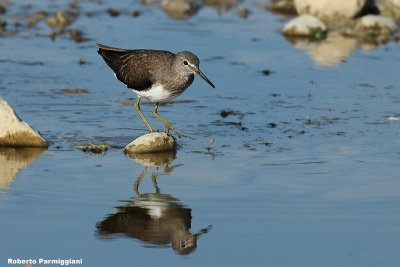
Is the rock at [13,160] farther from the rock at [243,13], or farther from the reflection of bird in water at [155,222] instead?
the rock at [243,13]

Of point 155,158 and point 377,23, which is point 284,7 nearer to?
point 377,23

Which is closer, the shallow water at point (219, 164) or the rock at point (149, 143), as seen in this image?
the shallow water at point (219, 164)

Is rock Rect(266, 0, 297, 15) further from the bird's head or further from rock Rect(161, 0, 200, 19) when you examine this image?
the bird's head

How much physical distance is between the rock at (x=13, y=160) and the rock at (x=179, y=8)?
417 inches

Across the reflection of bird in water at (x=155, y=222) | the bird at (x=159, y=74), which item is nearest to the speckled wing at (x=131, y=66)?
the bird at (x=159, y=74)

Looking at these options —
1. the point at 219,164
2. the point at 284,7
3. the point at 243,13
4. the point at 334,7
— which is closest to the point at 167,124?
the point at 219,164

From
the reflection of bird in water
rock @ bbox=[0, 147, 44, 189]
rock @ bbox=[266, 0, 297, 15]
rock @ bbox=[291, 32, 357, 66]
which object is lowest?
the reflection of bird in water

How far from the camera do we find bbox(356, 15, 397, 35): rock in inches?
821

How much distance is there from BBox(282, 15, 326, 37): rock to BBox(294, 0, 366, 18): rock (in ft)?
2.86

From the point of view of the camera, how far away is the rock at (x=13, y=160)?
1136cm

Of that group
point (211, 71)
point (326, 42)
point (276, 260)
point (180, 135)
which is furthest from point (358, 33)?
point (276, 260)

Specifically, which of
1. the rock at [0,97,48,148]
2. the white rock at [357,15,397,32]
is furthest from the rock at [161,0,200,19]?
the rock at [0,97,48,148]

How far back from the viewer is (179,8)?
75.6 ft

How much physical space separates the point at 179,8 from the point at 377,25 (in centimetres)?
465
